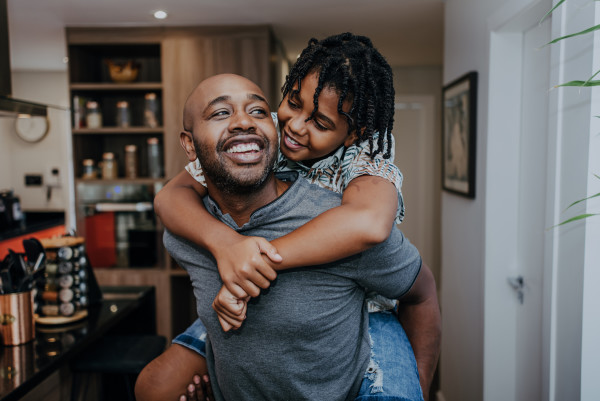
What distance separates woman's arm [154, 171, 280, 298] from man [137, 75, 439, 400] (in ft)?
0.22

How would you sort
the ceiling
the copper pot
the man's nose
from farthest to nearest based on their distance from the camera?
the ceiling → the copper pot → the man's nose

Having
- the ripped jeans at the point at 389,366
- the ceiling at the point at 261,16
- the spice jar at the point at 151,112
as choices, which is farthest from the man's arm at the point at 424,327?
the spice jar at the point at 151,112

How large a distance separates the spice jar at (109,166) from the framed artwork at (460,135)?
96.6 inches

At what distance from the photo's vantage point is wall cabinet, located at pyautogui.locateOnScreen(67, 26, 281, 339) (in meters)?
3.52

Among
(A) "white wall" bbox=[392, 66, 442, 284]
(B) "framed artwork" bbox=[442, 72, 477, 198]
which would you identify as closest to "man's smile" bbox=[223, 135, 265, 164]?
(B) "framed artwork" bbox=[442, 72, 477, 198]

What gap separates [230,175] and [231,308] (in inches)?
11.3

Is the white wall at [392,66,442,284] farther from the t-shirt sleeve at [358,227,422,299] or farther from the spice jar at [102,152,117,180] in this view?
the t-shirt sleeve at [358,227,422,299]

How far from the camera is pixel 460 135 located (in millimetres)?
2561

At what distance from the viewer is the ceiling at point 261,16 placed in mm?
3064

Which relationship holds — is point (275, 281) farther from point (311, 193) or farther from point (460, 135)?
point (460, 135)

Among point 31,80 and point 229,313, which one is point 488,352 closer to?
point 229,313

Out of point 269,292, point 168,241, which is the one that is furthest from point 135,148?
point 269,292

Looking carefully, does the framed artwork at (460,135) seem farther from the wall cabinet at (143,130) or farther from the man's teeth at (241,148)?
the man's teeth at (241,148)

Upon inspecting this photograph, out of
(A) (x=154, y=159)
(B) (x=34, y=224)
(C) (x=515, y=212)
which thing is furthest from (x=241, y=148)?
(B) (x=34, y=224)
